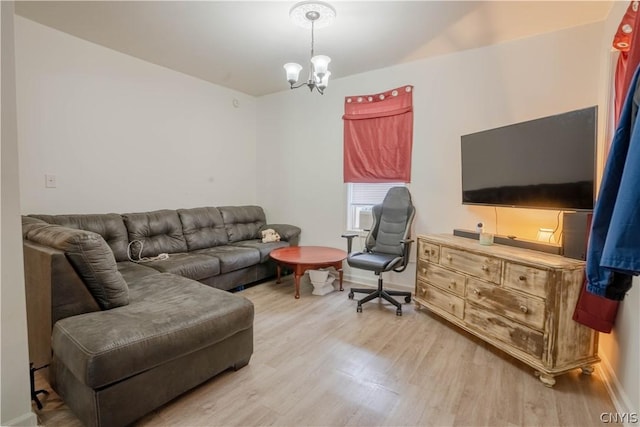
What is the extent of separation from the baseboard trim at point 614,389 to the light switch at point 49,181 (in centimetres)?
445

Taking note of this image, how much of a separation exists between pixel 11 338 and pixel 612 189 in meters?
2.53

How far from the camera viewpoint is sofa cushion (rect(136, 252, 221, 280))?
289 centimetres

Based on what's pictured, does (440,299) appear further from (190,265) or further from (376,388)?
(190,265)

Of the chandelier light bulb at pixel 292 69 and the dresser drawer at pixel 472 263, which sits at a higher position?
the chandelier light bulb at pixel 292 69

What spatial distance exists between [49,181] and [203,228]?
1520 mm

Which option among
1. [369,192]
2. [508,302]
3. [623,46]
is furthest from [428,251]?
[623,46]

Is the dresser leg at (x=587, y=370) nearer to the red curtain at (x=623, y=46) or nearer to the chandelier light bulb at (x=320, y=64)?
the red curtain at (x=623, y=46)

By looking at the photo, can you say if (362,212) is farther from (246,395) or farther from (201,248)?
(246,395)

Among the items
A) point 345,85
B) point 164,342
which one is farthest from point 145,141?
point 164,342

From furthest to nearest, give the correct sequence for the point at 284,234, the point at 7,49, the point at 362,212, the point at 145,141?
the point at 284,234, the point at 362,212, the point at 145,141, the point at 7,49

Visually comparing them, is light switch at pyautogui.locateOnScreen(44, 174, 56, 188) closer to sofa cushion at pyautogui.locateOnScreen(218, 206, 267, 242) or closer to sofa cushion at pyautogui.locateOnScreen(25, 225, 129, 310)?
sofa cushion at pyautogui.locateOnScreen(25, 225, 129, 310)

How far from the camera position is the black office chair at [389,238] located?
3.10 metres

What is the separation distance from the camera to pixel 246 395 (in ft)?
5.81

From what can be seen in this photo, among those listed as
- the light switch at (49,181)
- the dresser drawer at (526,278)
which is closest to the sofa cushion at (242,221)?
the light switch at (49,181)
